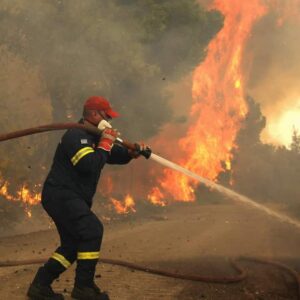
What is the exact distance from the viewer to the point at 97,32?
56.2 feet

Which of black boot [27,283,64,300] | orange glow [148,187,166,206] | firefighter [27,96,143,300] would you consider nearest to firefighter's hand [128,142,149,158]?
firefighter [27,96,143,300]

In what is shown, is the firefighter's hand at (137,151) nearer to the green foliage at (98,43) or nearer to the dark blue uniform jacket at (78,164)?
the dark blue uniform jacket at (78,164)

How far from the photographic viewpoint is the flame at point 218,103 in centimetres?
2767

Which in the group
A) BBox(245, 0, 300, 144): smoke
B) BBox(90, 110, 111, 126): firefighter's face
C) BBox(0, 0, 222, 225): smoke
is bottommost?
BBox(90, 110, 111, 126): firefighter's face

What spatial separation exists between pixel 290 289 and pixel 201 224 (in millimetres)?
6776

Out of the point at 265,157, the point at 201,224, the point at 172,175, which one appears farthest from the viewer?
the point at 265,157

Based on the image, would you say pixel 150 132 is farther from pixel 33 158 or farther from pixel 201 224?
pixel 201 224

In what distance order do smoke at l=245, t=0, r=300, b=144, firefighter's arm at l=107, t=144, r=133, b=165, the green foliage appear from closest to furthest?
firefighter's arm at l=107, t=144, r=133, b=165, the green foliage, smoke at l=245, t=0, r=300, b=144

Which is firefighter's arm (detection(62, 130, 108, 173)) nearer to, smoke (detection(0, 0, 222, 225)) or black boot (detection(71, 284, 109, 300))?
black boot (detection(71, 284, 109, 300))

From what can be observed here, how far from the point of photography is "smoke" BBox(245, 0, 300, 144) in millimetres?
37594

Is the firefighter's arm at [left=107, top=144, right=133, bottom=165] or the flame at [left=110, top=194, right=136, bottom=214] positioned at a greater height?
the firefighter's arm at [left=107, top=144, right=133, bottom=165]

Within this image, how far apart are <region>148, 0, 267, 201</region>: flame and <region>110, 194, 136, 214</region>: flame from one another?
18.2 ft

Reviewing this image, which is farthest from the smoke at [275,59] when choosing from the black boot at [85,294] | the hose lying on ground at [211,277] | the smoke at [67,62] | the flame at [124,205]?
the black boot at [85,294]

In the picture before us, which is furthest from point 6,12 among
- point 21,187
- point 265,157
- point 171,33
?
point 265,157
